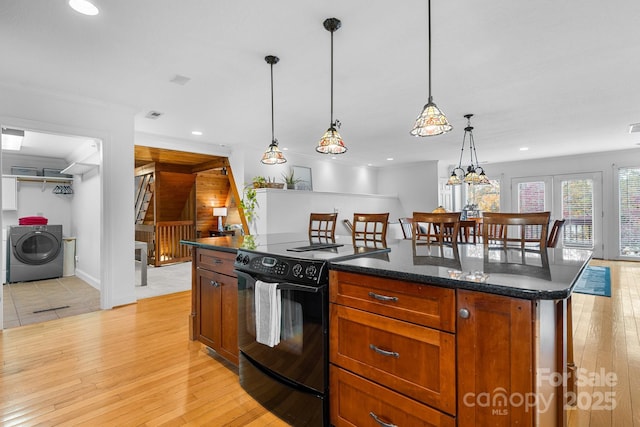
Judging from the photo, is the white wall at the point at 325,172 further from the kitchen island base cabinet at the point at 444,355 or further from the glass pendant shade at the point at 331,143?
the kitchen island base cabinet at the point at 444,355

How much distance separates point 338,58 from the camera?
2.68m

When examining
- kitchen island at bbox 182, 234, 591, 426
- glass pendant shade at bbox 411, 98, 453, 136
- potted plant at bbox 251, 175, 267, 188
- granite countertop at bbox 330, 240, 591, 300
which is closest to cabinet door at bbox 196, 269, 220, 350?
kitchen island at bbox 182, 234, 591, 426

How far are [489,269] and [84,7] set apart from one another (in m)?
2.80

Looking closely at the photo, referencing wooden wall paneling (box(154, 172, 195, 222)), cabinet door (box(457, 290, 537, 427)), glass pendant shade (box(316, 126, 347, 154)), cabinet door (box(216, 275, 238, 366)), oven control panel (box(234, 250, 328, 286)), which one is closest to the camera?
cabinet door (box(457, 290, 537, 427))

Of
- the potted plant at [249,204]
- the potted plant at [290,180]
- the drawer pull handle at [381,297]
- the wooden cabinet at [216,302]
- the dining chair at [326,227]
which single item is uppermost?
the potted plant at [290,180]

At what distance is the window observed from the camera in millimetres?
6873

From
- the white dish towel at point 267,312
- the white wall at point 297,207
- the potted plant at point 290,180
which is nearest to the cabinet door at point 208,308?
the white dish towel at point 267,312

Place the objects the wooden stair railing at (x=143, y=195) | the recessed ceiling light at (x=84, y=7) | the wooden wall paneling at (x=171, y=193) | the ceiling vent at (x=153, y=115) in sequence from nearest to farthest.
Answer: the recessed ceiling light at (x=84, y=7) < the ceiling vent at (x=153, y=115) < the wooden wall paneling at (x=171, y=193) < the wooden stair railing at (x=143, y=195)

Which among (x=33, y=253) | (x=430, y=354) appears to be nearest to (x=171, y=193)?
(x=33, y=253)

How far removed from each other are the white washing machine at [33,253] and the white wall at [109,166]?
247cm

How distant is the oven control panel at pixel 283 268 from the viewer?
5.36ft

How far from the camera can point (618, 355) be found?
2.54 meters

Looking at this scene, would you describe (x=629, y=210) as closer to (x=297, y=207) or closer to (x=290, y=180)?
(x=297, y=207)

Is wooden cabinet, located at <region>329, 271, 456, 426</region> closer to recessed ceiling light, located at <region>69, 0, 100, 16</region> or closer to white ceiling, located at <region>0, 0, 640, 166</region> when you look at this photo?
white ceiling, located at <region>0, 0, 640, 166</region>
